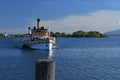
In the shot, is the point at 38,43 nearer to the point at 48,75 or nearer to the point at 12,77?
the point at 12,77

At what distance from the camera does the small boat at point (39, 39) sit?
8140cm

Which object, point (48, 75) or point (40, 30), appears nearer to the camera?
point (48, 75)

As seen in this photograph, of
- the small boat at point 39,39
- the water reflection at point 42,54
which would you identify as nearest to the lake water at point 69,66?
the water reflection at point 42,54

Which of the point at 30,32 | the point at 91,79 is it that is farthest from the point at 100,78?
the point at 30,32

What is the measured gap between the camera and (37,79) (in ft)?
24.7

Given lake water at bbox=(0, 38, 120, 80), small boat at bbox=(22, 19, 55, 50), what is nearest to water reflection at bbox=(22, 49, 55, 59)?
lake water at bbox=(0, 38, 120, 80)

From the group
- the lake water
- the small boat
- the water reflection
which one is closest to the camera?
the lake water

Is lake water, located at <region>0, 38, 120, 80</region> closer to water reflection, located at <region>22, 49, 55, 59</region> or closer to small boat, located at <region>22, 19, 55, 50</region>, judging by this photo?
water reflection, located at <region>22, 49, 55, 59</region>

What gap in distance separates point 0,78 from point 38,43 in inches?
2007

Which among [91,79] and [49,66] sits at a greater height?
[49,66]

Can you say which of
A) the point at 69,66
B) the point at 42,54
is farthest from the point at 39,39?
the point at 69,66

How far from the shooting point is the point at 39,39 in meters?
84.1

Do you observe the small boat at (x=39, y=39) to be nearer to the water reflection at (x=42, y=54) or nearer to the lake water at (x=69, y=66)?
the water reflection at (x=42, y=54)

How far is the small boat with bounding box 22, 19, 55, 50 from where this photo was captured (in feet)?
267
